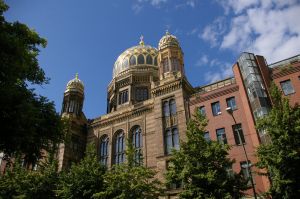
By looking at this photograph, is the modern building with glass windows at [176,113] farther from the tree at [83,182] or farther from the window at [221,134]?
the tree at [83,182]

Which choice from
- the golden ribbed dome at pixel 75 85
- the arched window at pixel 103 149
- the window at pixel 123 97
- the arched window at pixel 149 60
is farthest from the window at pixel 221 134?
the arched window at pixel 149 60

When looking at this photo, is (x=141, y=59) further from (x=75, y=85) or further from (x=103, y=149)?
(x=103, y=149)

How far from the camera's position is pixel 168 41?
38062 mm

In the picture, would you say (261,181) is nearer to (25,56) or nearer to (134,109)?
(134,109)

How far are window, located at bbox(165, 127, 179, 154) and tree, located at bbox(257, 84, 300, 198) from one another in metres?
12.4

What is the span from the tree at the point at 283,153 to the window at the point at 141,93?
1122 inches

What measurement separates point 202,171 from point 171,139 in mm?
11664

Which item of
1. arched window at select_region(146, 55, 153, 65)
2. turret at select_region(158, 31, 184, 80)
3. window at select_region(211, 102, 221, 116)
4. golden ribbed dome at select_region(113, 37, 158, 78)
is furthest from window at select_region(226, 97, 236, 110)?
arched window at select_region(146, 55, 153, 65)

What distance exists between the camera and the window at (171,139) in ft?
100

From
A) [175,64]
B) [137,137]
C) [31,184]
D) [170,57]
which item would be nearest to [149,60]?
[170,57]

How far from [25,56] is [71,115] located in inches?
1039

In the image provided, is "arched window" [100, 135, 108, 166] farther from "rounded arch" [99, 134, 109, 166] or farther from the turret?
the turret

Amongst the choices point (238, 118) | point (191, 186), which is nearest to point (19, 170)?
point (191, 186)

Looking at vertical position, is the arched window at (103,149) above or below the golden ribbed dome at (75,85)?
below
